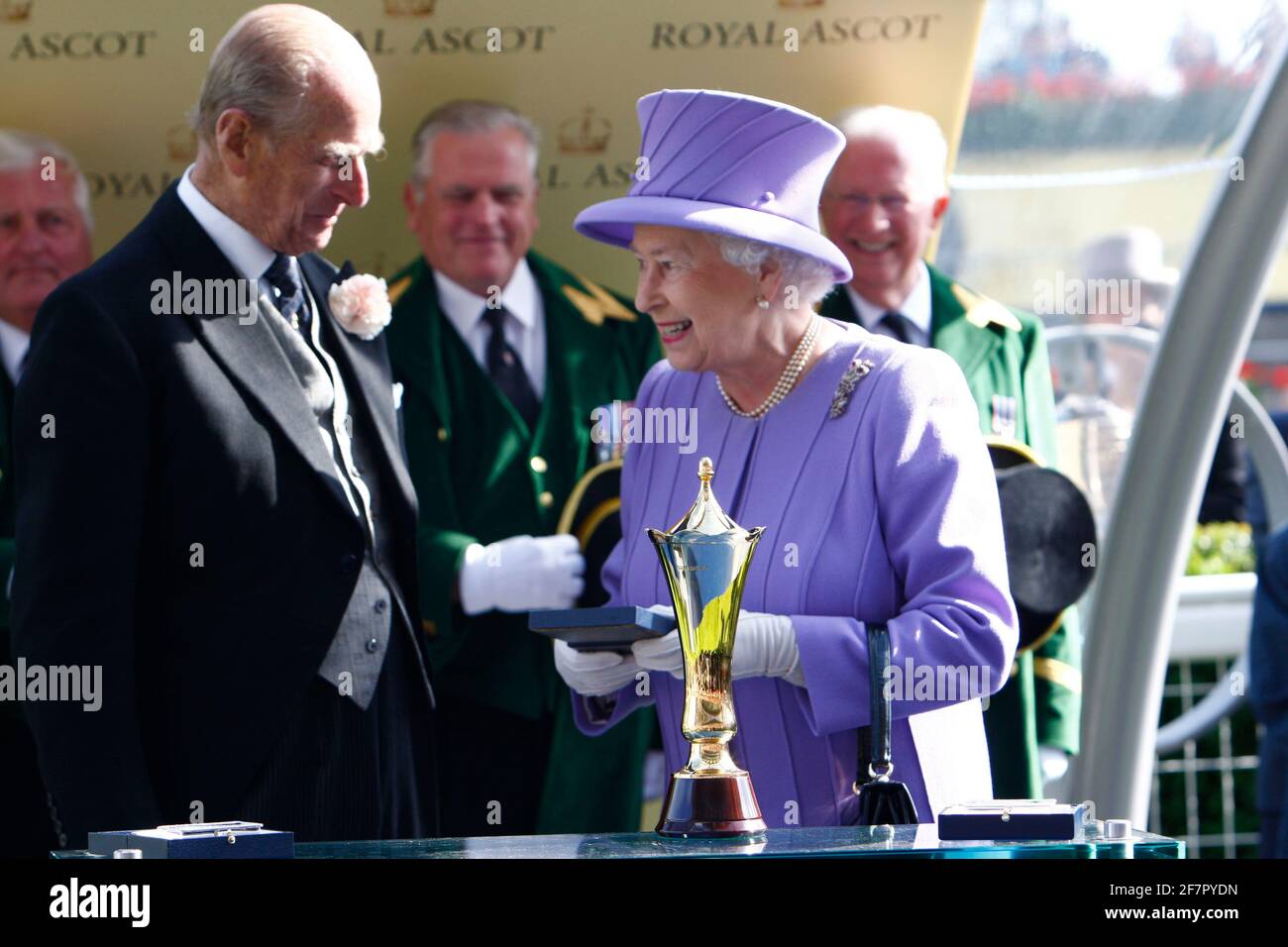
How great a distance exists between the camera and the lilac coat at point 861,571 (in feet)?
11.7

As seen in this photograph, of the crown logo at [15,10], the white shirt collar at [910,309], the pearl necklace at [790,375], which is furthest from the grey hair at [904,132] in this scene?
the crown logo at [15,10]

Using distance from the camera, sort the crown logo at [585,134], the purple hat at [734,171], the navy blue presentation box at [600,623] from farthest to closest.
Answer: the crown logo at [585,134]
the purple hat at [734,171]
the navy blue presentation box at [600,623]

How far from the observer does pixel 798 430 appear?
12.5 ft

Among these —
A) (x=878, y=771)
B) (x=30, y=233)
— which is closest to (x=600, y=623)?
(x=878, y=771)

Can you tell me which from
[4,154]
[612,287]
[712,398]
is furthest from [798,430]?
[4,154]

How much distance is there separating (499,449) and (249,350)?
3.81ft

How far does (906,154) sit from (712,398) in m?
1.47

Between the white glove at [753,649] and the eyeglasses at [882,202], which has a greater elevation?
the eyeglasses at [882,202]

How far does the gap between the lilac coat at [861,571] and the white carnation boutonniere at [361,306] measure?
792 millimetres

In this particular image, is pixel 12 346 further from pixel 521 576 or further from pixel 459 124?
pixel 521 576

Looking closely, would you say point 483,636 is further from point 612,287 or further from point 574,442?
point 612,287

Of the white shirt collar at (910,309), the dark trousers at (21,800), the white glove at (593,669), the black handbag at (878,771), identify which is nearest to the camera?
the black handbag at (878,771)

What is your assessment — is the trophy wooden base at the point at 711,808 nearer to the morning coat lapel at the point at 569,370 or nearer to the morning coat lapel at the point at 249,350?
the morning coat lapel at the point at 249,350

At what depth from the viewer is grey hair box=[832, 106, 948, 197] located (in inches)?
207
